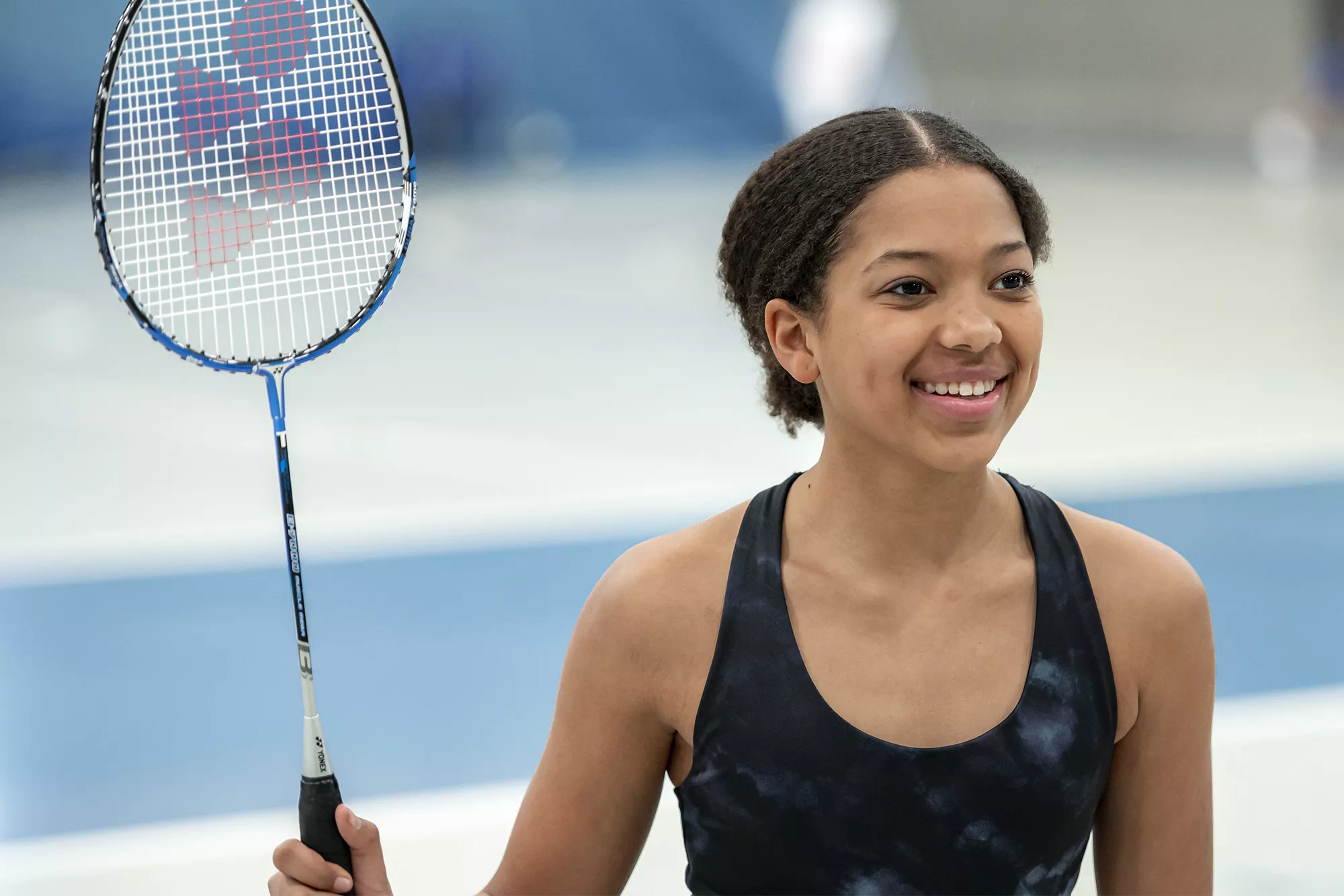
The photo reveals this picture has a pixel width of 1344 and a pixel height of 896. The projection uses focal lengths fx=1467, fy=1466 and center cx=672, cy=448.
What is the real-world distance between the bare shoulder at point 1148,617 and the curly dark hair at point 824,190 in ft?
1.13

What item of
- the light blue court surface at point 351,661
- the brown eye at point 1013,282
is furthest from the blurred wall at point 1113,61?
the brown eye at point 1013,282

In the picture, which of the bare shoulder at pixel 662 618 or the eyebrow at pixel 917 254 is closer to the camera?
the eyebrow at pixel 917 254

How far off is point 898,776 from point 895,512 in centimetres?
27

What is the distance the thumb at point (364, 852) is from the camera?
1.42 meters

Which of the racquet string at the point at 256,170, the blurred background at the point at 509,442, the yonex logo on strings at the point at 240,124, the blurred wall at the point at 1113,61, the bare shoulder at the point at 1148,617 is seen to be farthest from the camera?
the blurred wall at the point at 1113,61

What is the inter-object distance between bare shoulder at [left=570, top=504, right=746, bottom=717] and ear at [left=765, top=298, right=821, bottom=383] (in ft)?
0.66

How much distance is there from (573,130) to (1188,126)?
6.30m

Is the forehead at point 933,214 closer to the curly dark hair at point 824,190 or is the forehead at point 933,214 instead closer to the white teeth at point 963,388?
the curly dark hair at point 824,190

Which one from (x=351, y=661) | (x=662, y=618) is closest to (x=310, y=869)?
(x=662, y=618)

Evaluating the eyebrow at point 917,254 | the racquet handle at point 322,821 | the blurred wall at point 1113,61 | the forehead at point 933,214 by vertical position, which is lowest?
the racquet handle at point 322,821

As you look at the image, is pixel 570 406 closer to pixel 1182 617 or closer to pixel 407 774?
pixel 407 774

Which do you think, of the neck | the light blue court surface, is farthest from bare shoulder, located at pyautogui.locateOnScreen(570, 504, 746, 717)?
the light blue court surface

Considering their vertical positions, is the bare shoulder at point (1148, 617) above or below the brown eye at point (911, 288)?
below

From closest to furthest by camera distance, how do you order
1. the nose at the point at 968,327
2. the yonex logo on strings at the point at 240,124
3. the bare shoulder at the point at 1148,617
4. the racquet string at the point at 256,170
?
the nose at the point at 968,327 < the bare shoulder at the point at 1148,617 < the racquet string at the point at 256,170 < the yonex logo on strings at the point at 240,124
